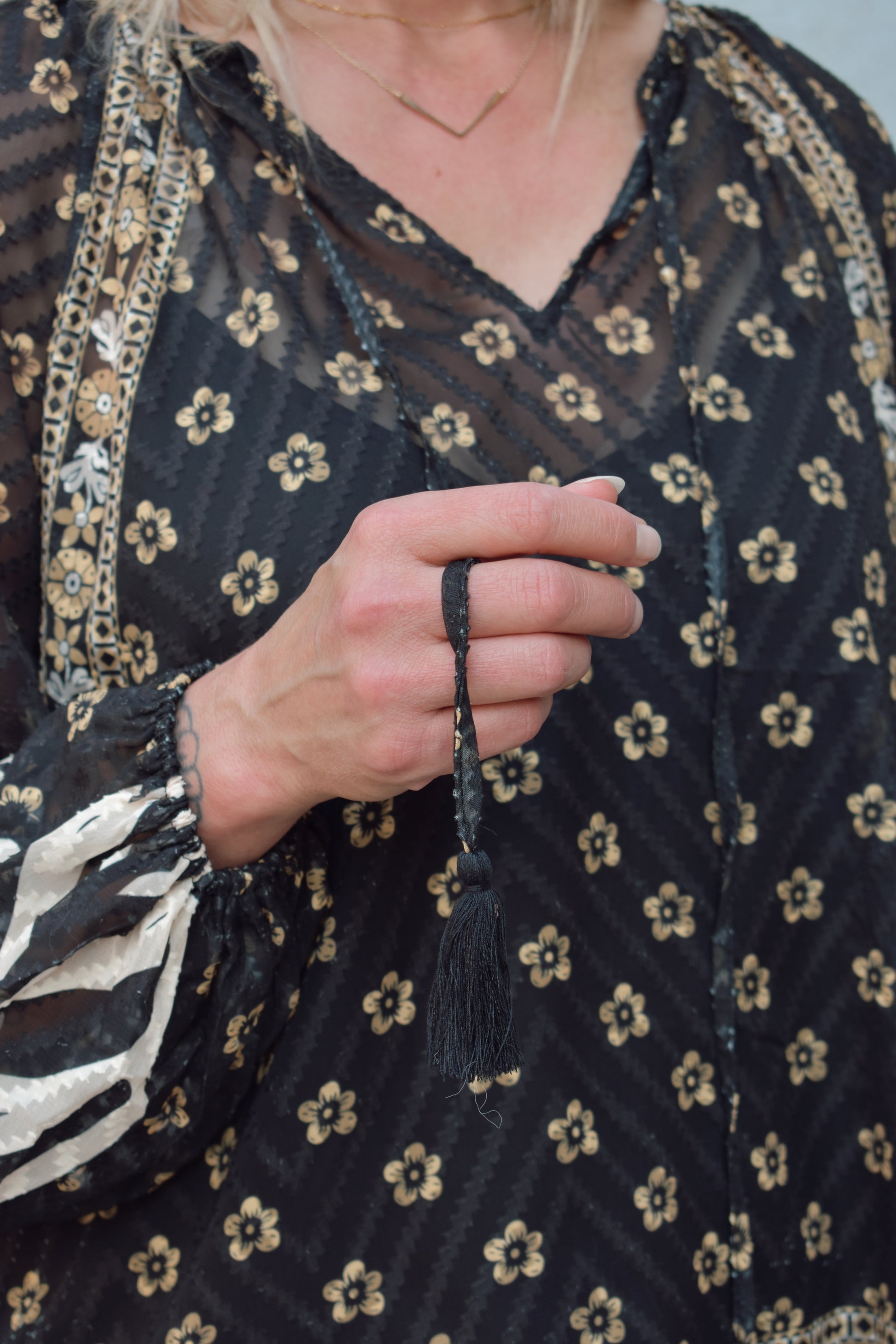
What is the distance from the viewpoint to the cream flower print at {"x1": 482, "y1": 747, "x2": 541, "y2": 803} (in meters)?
0.75

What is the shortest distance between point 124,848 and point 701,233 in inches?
26.6

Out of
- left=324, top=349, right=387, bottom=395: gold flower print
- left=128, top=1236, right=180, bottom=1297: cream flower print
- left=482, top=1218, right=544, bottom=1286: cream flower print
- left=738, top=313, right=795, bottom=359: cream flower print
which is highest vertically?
left=324, top=349, right=387, bottom=395: gold flower print

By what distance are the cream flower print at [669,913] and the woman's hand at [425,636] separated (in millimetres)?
251

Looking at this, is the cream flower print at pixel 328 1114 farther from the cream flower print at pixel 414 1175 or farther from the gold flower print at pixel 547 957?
the gold flower print at pixel 547 957

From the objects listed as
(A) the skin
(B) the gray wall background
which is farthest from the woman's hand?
(B) the gray wall background

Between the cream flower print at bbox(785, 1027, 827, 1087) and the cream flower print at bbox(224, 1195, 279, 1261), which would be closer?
the cream flower print at bbox(224, 1195, 279, 1261)

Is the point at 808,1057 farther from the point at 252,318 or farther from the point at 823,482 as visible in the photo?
the point at 252,318

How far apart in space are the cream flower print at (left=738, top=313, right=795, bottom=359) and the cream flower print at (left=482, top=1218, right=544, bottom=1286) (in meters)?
0.70

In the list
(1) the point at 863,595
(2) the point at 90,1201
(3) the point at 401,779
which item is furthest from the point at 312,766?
(1) the point at 863,595

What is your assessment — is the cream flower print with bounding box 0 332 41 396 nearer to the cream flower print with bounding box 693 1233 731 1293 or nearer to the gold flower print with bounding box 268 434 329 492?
the gold flower print with bounding box 268 434 329 492

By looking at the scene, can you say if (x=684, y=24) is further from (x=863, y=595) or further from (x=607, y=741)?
(x=607, y=741)

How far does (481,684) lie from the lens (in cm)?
57

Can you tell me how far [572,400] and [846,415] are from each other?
0.25 metres

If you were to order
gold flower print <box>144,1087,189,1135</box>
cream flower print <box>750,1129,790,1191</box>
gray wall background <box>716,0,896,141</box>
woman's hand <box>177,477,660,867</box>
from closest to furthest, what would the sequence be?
woman's hand <box>177,477,660,867</box> → gold flower print <box>144,1087,189,1135</box> → cream flower print <box>750,1129,790,1191</box> → gray wall background <box>716,0,896,141</box>
